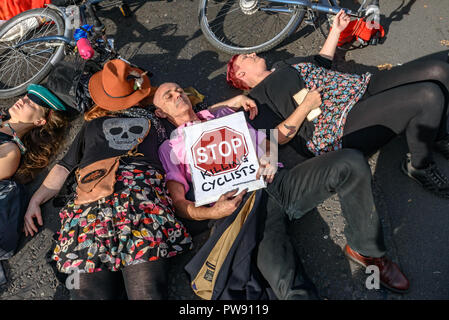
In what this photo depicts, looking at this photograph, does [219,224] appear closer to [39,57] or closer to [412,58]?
[412,58]

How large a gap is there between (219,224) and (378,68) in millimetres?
2692

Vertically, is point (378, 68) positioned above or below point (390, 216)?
above

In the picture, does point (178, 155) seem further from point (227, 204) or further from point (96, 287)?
point (96, 287)

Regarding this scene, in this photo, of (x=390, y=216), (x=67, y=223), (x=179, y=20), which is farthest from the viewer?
(x=179, y=20)

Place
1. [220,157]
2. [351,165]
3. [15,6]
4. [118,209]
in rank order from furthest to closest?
[15,6], [220,157], [118,209], [351,165]

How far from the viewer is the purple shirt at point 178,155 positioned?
114 inches

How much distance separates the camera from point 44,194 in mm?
3170

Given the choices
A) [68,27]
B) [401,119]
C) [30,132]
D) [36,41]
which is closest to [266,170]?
[401,119]

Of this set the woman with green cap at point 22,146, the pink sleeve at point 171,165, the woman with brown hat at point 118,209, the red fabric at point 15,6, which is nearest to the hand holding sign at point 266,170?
the pink sleeve at point 171,165

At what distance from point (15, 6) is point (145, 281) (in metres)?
4.17

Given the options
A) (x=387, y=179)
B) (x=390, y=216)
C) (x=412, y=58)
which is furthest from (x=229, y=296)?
(x=412, y=58)

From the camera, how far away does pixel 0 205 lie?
3.01 meters

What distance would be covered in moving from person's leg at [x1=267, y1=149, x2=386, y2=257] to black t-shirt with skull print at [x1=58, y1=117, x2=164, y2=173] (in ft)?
4.01
